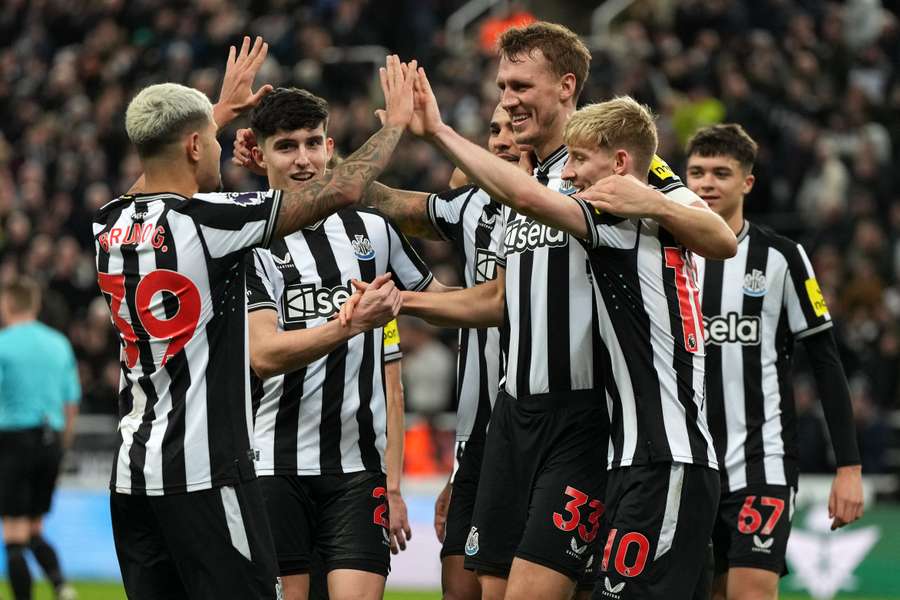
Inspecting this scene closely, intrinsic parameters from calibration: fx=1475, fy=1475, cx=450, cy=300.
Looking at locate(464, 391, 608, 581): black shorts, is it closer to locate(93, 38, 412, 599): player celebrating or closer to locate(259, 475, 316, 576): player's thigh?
locate(259, 475, 316, 576): player's thigh

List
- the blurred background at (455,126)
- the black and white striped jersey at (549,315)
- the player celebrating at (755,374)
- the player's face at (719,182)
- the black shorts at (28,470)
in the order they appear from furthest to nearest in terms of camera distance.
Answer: the blurred background at (455,126), the black shorts at (28,470), the player's face at (719,182), the player celebrating at (755,374), the black and white striped jersey at (549,315)

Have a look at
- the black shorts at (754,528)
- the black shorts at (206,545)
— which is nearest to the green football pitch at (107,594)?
the black shorts at (754,528)

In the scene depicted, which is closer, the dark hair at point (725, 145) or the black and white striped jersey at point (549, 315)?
the black and white striped jersey at point (549, 315)

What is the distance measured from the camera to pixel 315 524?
6.47 metres

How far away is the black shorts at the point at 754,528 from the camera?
727cm

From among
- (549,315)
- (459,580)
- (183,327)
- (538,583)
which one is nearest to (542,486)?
(538,583)

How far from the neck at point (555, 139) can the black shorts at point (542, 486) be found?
1.07 metres

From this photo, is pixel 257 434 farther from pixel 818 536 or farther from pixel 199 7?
pixel 199 7

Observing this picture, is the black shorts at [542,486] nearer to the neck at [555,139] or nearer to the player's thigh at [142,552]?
the neck at [555,139]

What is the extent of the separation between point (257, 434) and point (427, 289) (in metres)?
1.05

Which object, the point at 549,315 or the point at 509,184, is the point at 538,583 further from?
the point at 509,184

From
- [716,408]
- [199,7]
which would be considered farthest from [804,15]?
[716,408]

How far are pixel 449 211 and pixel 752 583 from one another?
2352mm

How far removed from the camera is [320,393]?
21.5ft
